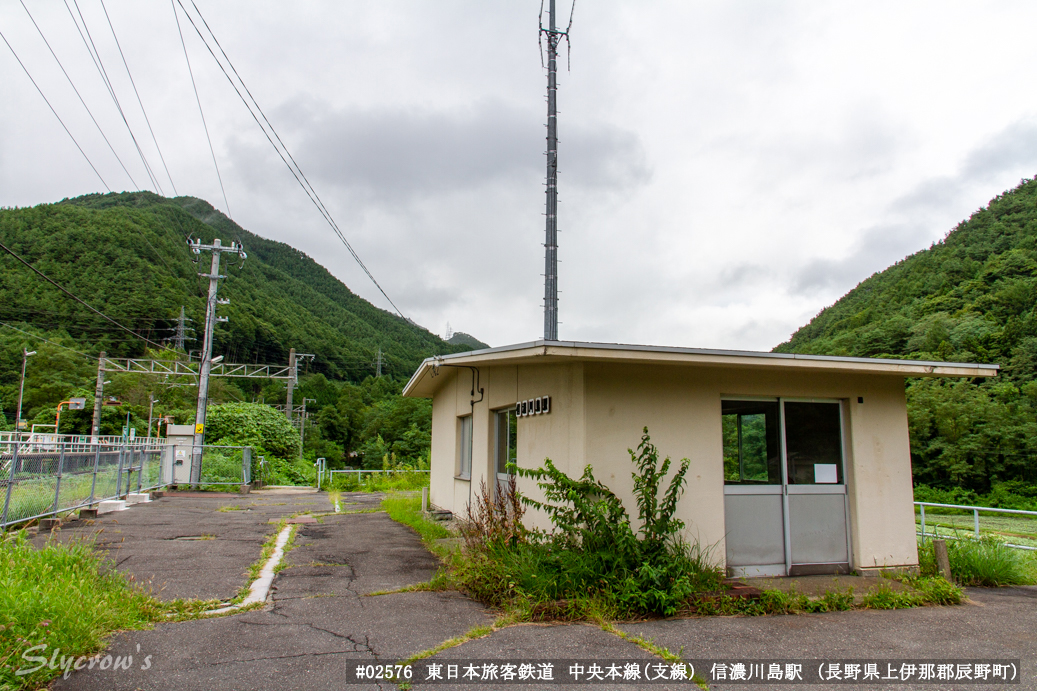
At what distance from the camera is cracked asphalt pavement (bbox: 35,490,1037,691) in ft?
13.3

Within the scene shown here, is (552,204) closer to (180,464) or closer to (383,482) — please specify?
(383,482)

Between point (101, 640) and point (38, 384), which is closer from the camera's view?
point (101, 640)

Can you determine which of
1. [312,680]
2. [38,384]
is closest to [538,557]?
[312,680]

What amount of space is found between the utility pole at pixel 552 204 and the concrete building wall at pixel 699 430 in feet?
13.3

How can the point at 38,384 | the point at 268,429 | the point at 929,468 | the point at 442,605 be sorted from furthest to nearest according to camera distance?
the point at 38,384, the point at 929,468, the point at 268,429, the point at 442,605

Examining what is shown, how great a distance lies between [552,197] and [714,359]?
7437 mm

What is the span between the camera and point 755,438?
7.23m

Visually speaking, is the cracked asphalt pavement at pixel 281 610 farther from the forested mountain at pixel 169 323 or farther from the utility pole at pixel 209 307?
the forested mountain at pixel 169 323

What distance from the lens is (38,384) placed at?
5184cm

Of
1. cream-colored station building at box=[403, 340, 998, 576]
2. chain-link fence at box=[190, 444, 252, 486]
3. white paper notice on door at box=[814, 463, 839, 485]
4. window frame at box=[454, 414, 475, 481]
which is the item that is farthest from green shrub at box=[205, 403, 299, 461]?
white paper notice on door at box=[814, 463, 839, 485]

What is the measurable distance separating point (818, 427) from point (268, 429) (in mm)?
23161

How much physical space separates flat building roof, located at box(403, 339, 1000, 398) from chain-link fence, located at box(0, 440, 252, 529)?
610 centimetres

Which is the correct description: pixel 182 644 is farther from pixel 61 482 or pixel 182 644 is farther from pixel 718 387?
pixel 61 482
